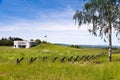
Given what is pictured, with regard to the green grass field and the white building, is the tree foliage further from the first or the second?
the white building

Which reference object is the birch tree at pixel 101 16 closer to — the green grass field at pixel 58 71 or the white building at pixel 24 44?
the green grass field at pixel 58 71

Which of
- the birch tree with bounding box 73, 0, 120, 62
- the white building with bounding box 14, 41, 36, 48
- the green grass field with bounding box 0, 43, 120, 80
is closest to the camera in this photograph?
the green grass field with bounding box 0, 43, 120, 80

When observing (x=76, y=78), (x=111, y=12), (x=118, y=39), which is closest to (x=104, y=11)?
(x=111, y=12)

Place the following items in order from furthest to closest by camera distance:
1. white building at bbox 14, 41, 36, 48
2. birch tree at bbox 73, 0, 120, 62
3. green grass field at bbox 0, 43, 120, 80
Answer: white building at bbox 14, 41, 36, 48, birch tree at bbox 73, 0, 120, 62, green grass field at bbox 0, 43, 120, 80

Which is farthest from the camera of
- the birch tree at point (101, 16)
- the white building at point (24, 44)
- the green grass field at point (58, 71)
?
the white building at point (24, 44)

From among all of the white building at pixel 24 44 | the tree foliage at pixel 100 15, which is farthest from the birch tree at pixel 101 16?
the white building at pixel 24 44

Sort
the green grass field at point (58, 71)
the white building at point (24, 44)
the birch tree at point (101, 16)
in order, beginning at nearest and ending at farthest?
the green grass field at point (58, 71)
the birch tree at point (101, 16)
the white building at point (24, 44)

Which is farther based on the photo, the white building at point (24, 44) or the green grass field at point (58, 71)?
the white building at point (24, 44)

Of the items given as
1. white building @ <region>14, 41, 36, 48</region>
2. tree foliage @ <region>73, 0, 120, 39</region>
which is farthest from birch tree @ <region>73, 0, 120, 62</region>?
white building @ <region>14, 41, 36, 48</region>

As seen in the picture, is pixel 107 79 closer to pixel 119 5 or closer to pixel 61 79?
pixel 61 79

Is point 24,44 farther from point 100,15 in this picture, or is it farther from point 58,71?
point 58,71

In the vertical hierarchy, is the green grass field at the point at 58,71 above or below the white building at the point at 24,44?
below

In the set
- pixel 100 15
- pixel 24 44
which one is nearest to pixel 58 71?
pixel 100 15

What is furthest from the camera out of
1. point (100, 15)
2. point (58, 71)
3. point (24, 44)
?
point (24, 44)
